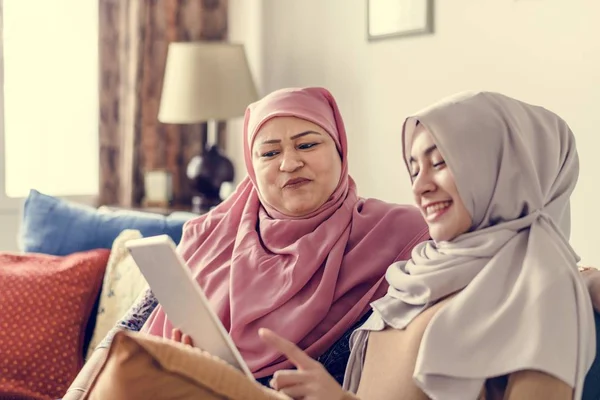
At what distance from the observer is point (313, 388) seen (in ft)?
4.42

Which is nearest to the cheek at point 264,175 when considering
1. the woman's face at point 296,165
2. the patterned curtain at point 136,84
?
the woman's face at point 296,165

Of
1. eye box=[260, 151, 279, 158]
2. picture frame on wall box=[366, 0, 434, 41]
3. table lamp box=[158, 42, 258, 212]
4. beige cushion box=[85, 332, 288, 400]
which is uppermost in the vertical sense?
picture frame on wall box=[366, 0, 434, 41]

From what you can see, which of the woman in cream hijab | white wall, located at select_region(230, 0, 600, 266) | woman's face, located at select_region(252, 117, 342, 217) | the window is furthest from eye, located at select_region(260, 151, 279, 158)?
the window

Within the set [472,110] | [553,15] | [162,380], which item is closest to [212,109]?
[553,15]

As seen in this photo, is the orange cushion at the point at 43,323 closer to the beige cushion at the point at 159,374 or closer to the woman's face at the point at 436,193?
the woman's face at the point at 436,193

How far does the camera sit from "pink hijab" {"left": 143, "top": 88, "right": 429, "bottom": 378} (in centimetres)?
186

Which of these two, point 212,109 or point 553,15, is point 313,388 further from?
point 212,109

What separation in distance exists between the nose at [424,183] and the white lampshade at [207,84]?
7.52ft

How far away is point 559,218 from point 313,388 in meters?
0.49

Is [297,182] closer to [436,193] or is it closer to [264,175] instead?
[264,175]

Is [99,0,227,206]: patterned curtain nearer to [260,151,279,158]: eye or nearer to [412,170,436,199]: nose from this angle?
Result: [260,151,279,158]: eye

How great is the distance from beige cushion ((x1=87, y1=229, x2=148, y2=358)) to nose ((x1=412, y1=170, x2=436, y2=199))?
1267 millimetres

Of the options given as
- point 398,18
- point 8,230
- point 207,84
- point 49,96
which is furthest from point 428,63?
point 8,230

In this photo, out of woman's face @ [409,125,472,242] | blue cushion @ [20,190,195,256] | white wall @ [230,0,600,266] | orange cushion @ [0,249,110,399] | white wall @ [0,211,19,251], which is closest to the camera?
woman's face @ [409,125,472,242]
